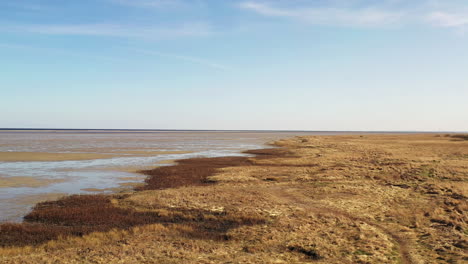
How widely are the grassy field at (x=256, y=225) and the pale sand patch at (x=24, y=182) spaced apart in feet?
27.5

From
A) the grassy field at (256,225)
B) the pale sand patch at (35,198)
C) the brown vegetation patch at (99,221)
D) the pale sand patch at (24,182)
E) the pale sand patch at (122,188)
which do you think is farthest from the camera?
the pale sand patch at (24,182)

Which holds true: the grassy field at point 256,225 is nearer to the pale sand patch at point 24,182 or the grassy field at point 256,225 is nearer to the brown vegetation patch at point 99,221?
the brown vegetation patch at point 99,221

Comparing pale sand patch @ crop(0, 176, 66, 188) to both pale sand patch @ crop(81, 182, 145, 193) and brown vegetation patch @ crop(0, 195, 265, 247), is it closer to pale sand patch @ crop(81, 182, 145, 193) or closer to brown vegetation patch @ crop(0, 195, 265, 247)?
pale sand patch @ crop(81, 182, 145, 193)

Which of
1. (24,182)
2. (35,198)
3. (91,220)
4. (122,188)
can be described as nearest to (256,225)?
(91,220)

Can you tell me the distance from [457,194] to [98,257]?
21979 mm

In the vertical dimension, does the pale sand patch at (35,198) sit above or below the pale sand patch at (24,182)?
below

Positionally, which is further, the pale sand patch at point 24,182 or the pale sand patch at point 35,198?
the pale sand patch at point 24,182

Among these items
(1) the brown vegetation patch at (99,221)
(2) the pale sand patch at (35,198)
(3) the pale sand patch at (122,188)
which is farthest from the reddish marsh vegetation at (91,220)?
(3) the pale sand patch at (122,188)

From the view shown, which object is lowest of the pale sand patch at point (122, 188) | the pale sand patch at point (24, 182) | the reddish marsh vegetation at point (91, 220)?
the pale sand patch at point (122, 188)

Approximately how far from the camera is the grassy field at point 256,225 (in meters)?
12.6

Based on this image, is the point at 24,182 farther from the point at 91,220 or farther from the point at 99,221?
the point at 99,221

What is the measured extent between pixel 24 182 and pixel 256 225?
76.4 feet

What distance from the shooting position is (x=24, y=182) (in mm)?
30062

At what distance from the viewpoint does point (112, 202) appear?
21875 millimetres
